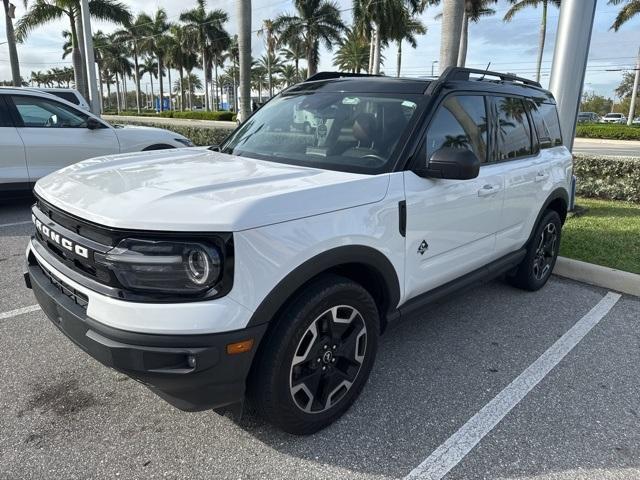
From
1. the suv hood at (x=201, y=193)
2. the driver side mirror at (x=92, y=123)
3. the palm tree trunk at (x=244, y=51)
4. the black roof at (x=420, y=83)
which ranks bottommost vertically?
the suv hood at (x=201, y=193)

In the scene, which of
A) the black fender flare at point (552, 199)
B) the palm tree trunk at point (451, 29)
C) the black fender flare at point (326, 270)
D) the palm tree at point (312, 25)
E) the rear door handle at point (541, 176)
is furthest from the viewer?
the palm tree at point (312, 25)

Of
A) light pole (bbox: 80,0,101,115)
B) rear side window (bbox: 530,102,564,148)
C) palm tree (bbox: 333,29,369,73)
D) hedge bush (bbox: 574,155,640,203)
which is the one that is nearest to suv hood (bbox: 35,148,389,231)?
rear side window (bbox: 530,102,564,148)

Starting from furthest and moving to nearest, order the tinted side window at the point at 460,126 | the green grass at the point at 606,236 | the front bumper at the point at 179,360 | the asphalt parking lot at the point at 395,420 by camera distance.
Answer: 1. the green grass at the point at 606,236
2. the tinted side window at the point at 460,126
3. the asphalt parking lot at the point at 395,420
4. the front bumper at the point at 179,360

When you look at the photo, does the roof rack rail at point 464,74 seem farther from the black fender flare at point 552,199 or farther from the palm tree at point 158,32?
the palm tree at point 158,32

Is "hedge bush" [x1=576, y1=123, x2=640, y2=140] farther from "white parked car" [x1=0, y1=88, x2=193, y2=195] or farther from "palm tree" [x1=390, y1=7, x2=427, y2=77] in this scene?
"white parked car" [x1=0, y1=88, x2=193, y2=195]

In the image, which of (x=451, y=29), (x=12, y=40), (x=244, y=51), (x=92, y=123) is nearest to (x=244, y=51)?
(x=244, y=51)

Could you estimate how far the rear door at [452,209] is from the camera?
9.40 ft

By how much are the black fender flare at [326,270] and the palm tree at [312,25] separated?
3915cm

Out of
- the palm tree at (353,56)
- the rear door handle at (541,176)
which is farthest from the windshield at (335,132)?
the palm tree at (353,56)

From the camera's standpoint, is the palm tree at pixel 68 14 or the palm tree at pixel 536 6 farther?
the palm tree at pixel 536 6

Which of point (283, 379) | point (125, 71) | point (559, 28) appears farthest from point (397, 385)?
point (125, 71)

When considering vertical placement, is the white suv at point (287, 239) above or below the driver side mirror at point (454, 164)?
below

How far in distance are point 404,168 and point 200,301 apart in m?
1.42

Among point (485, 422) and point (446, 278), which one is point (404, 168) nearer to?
point (446, 278)
